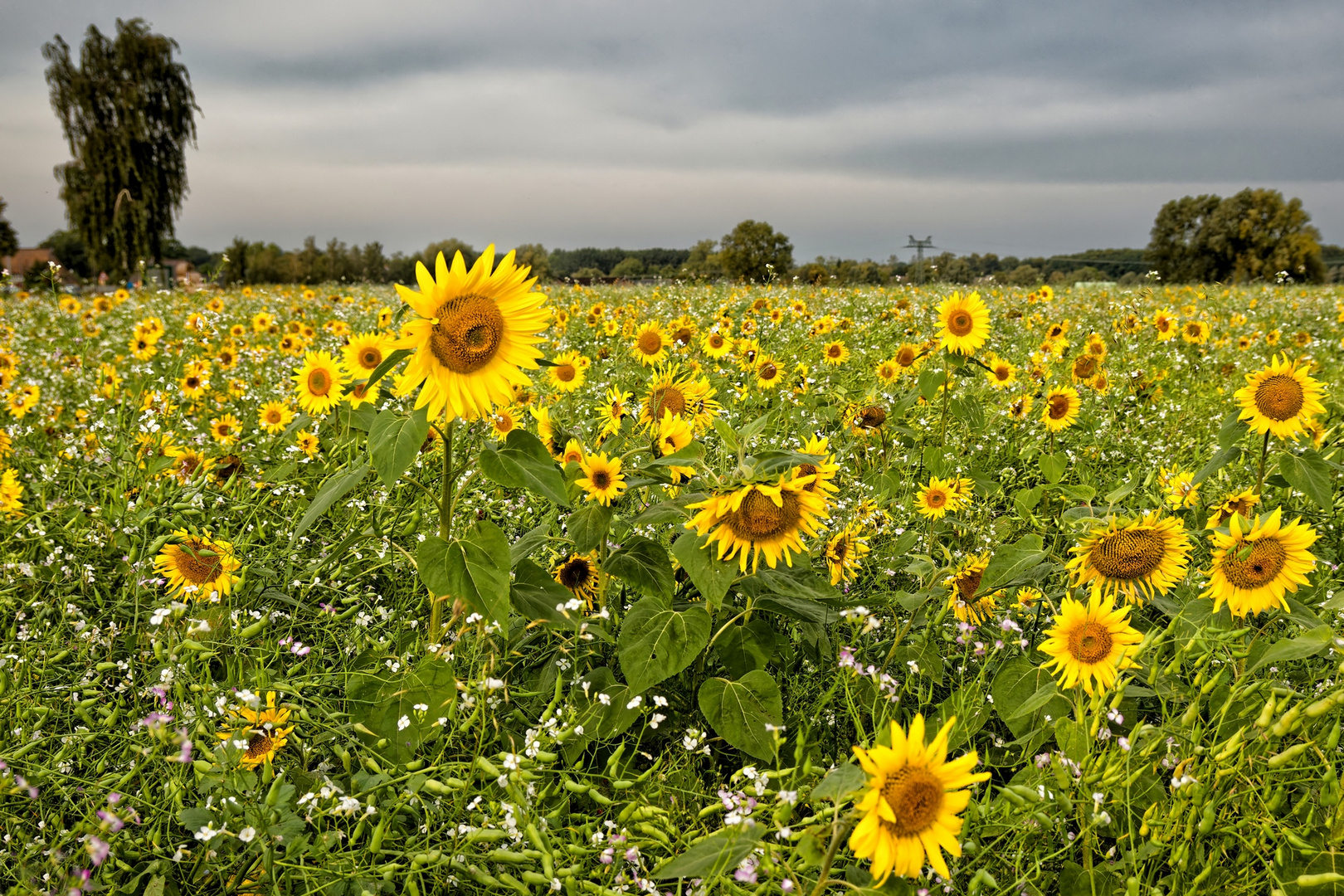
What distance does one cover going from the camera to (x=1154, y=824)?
54.8 inches

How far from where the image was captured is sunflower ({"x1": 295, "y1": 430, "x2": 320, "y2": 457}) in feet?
11.3

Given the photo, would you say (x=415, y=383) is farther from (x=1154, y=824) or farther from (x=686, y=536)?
(x=1154, y=824)

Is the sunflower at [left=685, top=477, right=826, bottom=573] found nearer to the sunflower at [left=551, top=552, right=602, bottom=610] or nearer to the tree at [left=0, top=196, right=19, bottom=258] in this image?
the sunflower at [left=551, top=552, right=602, bottom=610]

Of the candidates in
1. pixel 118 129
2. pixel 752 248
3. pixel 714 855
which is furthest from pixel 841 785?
pixel 118 129

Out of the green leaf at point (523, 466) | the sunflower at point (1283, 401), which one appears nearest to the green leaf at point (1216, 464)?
the sunflower at point (1283, 401)

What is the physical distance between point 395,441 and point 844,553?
1.43 m

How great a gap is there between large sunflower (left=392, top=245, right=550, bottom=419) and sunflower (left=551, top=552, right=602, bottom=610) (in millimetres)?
667

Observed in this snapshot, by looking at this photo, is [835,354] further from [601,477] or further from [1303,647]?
[1303,647]

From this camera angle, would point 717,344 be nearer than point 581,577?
No

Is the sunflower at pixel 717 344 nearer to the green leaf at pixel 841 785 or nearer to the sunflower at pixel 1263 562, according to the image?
the sunflower at pixel 1263 562

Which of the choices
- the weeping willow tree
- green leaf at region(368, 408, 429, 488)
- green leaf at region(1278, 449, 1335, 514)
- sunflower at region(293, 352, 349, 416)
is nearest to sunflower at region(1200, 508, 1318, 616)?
green leaf at region(1278, 449, 1335, 514)

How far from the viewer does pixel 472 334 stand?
5.42ft

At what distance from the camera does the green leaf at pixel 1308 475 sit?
89.9 inches

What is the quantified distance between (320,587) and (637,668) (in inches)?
57.3
